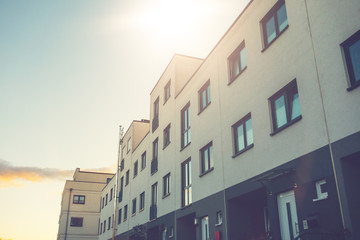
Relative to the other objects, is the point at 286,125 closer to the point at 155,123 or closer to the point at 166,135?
the point at 166,135

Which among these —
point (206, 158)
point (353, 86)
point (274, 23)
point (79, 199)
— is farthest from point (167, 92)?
point (79, 199)

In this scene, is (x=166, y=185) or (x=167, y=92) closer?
(x=166, y=185)

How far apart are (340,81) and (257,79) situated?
4437 millimetres

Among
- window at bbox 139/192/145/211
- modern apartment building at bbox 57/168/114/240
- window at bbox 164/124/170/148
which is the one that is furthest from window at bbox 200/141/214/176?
modern apartment building at bbox 57/168/114/240

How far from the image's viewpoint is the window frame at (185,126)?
832 inches

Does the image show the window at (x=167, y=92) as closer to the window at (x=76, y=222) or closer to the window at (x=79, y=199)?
the window at (x=76, y=222)

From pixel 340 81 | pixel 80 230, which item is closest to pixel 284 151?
pixel 340 81

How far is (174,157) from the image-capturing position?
22.5 m

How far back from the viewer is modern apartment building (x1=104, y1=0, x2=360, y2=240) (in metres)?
9.53

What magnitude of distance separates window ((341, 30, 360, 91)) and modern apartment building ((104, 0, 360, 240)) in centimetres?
3

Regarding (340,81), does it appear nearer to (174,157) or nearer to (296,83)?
(296,83)

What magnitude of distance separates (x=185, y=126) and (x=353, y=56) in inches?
514

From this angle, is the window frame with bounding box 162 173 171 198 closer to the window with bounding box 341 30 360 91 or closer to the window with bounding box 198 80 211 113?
the window with bounding box 198 80 211 113

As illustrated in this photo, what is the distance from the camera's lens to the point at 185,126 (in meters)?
21.8
